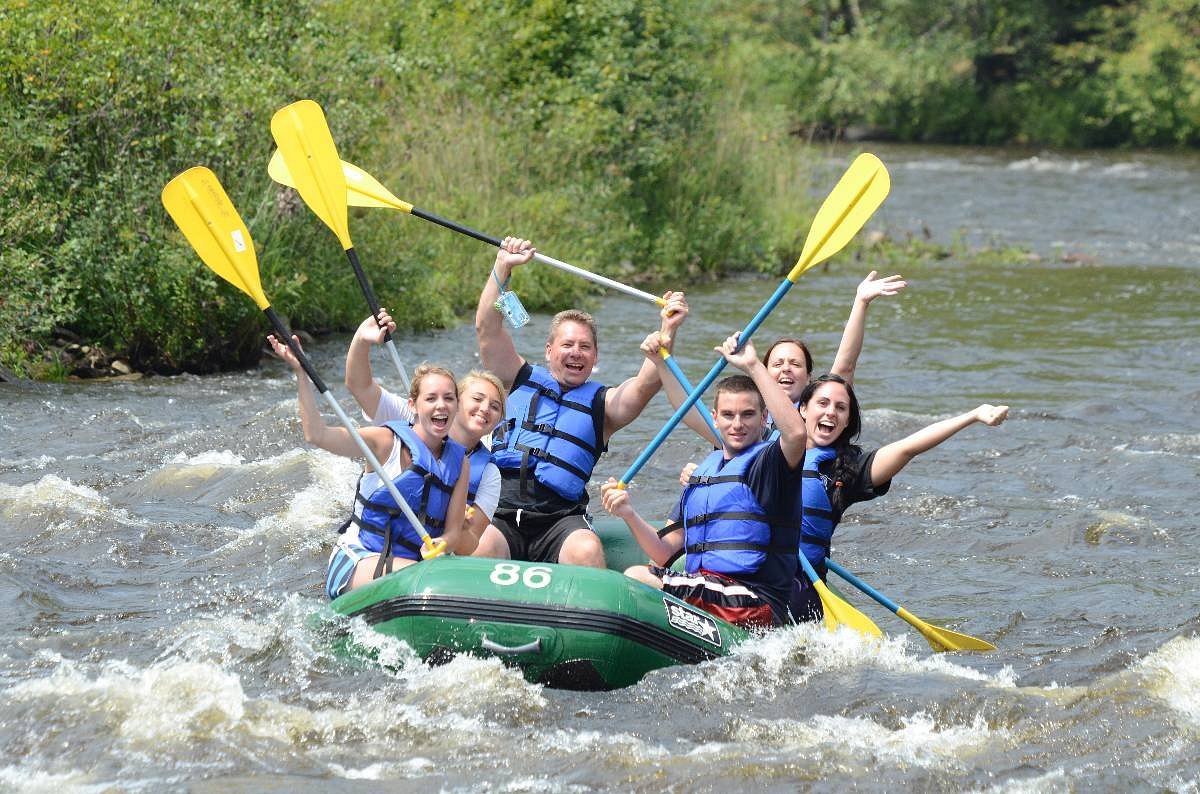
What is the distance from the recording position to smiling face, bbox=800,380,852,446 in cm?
470

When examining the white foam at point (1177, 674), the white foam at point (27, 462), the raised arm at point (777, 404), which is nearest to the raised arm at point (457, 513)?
the raised arm at point (777, 404)

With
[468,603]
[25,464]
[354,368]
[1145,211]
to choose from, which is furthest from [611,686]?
[1145,211]

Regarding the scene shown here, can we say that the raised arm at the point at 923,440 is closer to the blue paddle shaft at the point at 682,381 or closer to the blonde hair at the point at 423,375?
the blue paddle shaft at the point at 682,381

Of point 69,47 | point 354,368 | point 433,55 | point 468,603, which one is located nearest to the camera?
point 468,603

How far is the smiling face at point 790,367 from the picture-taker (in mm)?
5000

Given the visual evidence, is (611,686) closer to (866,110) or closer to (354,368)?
(354,368)

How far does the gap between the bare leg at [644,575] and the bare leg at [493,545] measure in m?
0.39

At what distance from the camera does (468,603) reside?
4.22 metres

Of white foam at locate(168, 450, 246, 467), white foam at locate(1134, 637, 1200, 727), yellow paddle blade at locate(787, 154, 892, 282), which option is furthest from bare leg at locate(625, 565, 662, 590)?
white foam at locate(168, 450, 246, 467)

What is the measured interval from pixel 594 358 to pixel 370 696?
1471 mm

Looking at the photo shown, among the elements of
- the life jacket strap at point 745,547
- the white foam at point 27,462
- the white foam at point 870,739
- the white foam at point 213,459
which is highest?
the life jacket strap at point 745,547

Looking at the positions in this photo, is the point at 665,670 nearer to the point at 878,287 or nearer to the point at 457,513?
the point at 457,513

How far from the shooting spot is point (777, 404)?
13.4 feet

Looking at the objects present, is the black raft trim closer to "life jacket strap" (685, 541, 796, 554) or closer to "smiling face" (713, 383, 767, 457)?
"life jacket strap" (685, 541, 796, 554)
